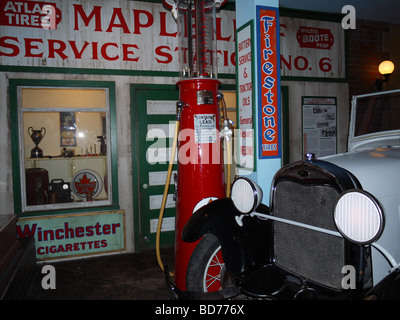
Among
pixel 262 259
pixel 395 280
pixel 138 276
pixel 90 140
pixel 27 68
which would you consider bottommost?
pixel 138 276

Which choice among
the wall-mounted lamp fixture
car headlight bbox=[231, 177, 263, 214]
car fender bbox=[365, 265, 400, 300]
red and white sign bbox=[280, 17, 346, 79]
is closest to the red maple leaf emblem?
car headlight bbox=[231, 177, 263, 214]

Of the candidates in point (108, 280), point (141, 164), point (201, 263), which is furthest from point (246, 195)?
point (141, 164)

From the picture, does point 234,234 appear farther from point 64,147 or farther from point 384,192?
point 64,147

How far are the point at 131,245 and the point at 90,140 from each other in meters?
1.67

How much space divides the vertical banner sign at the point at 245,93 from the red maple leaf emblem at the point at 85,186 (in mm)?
2368

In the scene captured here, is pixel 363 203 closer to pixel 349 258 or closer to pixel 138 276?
pixel 349 258

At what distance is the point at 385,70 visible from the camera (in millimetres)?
5973

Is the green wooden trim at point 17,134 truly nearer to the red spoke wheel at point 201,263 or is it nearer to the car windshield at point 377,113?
the red spoke wheel at point 201,263

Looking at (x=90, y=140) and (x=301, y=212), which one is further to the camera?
(x=90, y=140)

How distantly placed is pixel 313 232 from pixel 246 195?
54 cm

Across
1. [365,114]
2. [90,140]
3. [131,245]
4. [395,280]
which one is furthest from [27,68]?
[395,280]

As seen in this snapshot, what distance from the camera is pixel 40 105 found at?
4.32 meters

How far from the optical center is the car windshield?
2867 mm

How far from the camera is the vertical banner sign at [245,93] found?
3.35m
